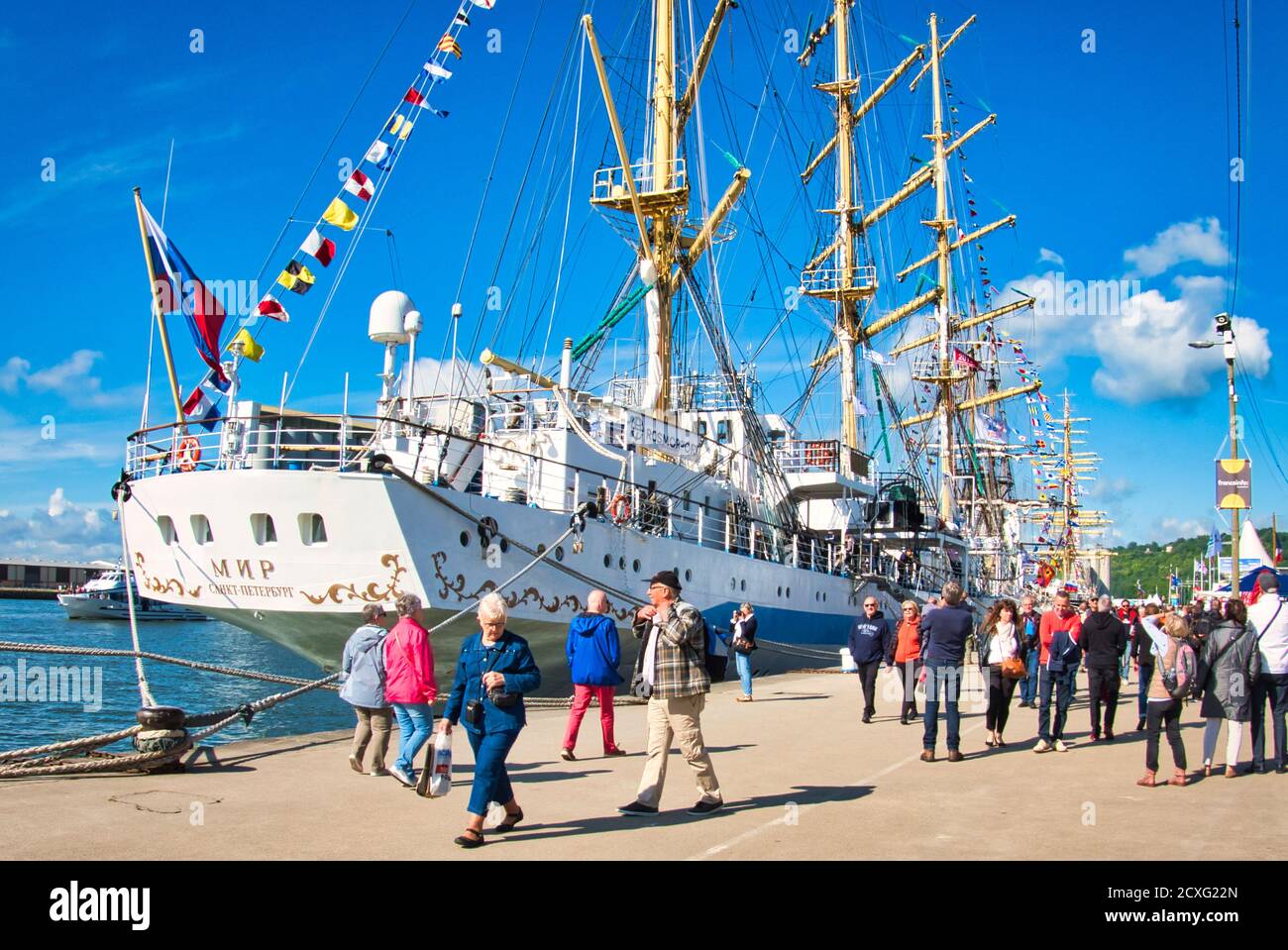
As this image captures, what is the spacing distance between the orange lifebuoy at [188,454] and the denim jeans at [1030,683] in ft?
40.5

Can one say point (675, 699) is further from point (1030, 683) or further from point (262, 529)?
point (1030, 683)

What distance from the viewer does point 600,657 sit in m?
10.4

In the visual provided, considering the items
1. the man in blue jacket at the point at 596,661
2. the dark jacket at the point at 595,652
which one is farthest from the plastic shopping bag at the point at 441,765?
the dark jacket at the point at 595,652

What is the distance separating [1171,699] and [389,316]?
13.1 metres

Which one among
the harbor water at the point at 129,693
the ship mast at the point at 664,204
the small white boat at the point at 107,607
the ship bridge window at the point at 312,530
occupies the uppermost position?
the ship mast at the point at 664,204

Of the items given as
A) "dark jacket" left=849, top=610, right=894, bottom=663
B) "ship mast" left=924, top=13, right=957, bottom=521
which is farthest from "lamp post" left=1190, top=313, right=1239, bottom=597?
"ship mast" left=924, top=13, right=957, bottom=521

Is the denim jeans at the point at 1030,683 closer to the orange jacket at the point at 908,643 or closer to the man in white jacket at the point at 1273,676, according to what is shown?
the orange jacket at the point at 908,643

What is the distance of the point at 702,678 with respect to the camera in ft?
24.9

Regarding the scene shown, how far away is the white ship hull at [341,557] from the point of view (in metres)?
14.9

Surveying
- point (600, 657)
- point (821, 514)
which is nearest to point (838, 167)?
point (821, 514)

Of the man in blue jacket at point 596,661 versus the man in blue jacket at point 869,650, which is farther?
the man in blue jacket at point 869,650

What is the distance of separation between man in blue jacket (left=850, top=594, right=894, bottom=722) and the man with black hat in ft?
20.1

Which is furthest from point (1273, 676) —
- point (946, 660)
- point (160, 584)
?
point (160, 584)
